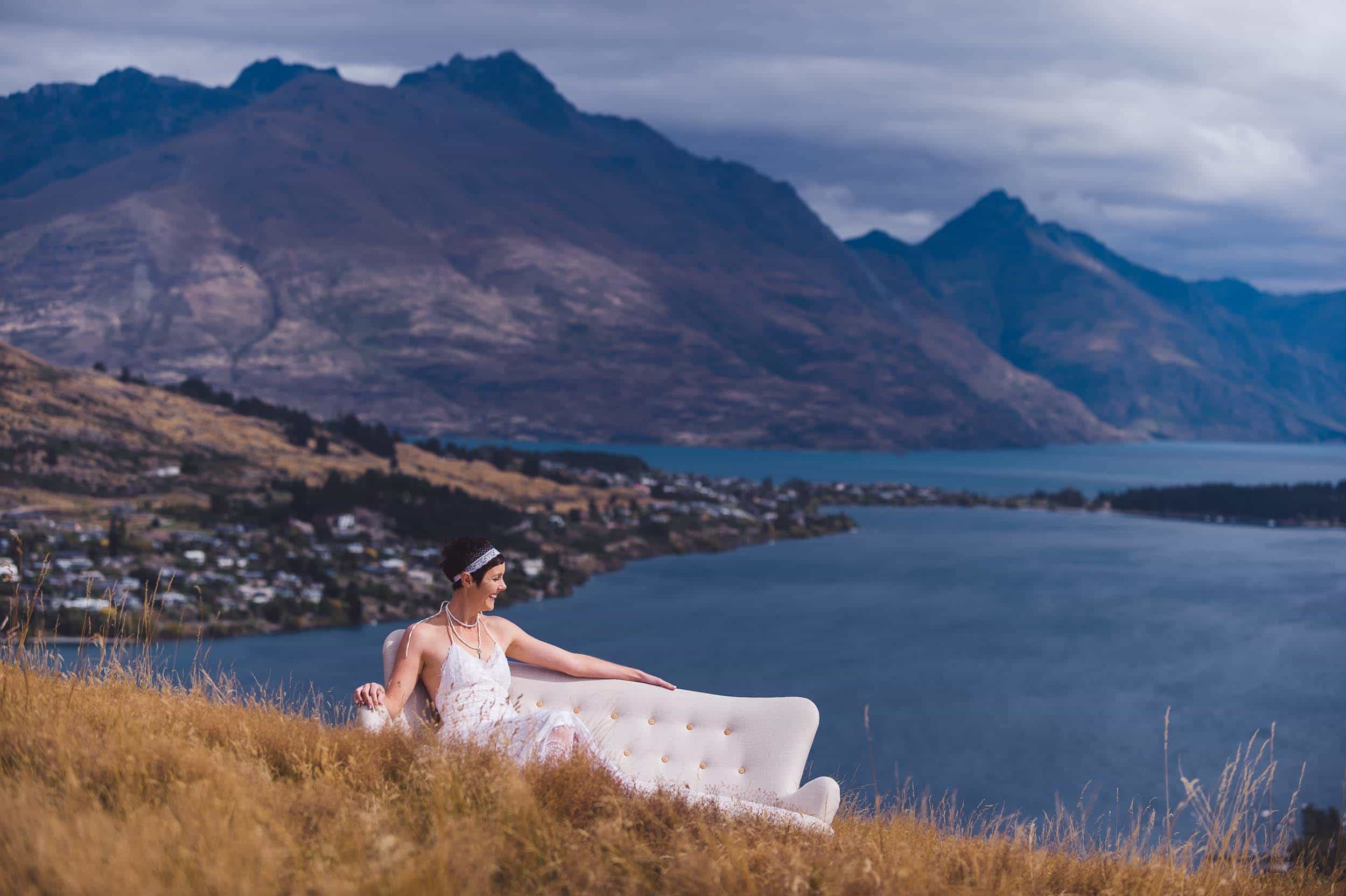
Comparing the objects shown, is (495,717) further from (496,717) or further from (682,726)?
(682,726)

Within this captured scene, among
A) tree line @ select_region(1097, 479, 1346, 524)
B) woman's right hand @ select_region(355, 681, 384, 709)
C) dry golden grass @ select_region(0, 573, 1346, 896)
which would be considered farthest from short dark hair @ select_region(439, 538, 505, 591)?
tree line @ select_region(1097, 479, 1346, 524)

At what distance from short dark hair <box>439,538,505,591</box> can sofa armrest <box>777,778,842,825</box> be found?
1.57 metres

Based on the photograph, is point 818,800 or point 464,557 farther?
point 464,557

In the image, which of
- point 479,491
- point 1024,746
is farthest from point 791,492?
point 1024,746

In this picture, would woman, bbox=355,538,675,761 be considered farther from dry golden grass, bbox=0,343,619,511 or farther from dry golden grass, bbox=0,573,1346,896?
dry golden grass, bbox=0,343,619,511

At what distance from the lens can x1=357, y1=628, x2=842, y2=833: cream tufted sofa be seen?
501 cm

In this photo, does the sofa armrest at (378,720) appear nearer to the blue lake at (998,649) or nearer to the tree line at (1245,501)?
the blue lake at (998,649)

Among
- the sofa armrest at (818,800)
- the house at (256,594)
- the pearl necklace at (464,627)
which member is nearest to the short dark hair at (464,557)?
the pearl necklace at (464,627)

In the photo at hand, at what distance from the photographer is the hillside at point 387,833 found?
323 centimetres

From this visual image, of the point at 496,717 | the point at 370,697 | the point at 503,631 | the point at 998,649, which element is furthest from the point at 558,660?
the point at 998,649

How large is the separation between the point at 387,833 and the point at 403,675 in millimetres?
1406

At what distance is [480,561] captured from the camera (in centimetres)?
514

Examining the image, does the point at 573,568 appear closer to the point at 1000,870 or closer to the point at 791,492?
the point at 791,492

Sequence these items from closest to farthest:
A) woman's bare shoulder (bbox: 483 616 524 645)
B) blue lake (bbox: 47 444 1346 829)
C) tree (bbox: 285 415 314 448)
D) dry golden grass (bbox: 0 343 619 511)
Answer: woman's bare shoulder (bbox: 483 616 524 645) < blue lake (bbox: 47 444 1346 829) < dry golden grass (bbox: 0 343 619 511) < tree (bbox: 285 415 314 448)
